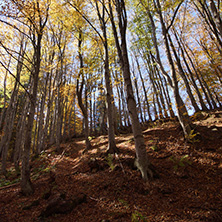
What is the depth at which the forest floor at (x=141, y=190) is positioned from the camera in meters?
2.61

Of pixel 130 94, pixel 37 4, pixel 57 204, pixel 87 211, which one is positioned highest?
pixel 37 4

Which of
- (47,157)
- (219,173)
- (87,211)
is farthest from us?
(47,157)

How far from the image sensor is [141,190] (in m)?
3.34

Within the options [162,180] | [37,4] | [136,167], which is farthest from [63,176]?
[37,4]

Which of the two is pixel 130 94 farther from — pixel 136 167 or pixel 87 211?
pixel 87 211

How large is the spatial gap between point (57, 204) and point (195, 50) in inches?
762

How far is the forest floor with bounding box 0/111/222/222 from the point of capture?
8.55ft

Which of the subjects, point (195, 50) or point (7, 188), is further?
point (195, 50)

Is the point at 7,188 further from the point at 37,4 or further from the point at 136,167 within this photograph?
the point at 37,4

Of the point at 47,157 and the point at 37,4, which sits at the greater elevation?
the point at 37,4

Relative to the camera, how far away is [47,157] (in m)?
8.80

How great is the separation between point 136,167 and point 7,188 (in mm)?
5480

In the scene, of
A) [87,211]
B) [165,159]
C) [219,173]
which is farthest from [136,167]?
[219,173]

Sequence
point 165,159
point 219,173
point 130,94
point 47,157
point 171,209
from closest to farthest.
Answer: point 171,209
point 219,173
point 130,94
point 165,159
point 47,157
